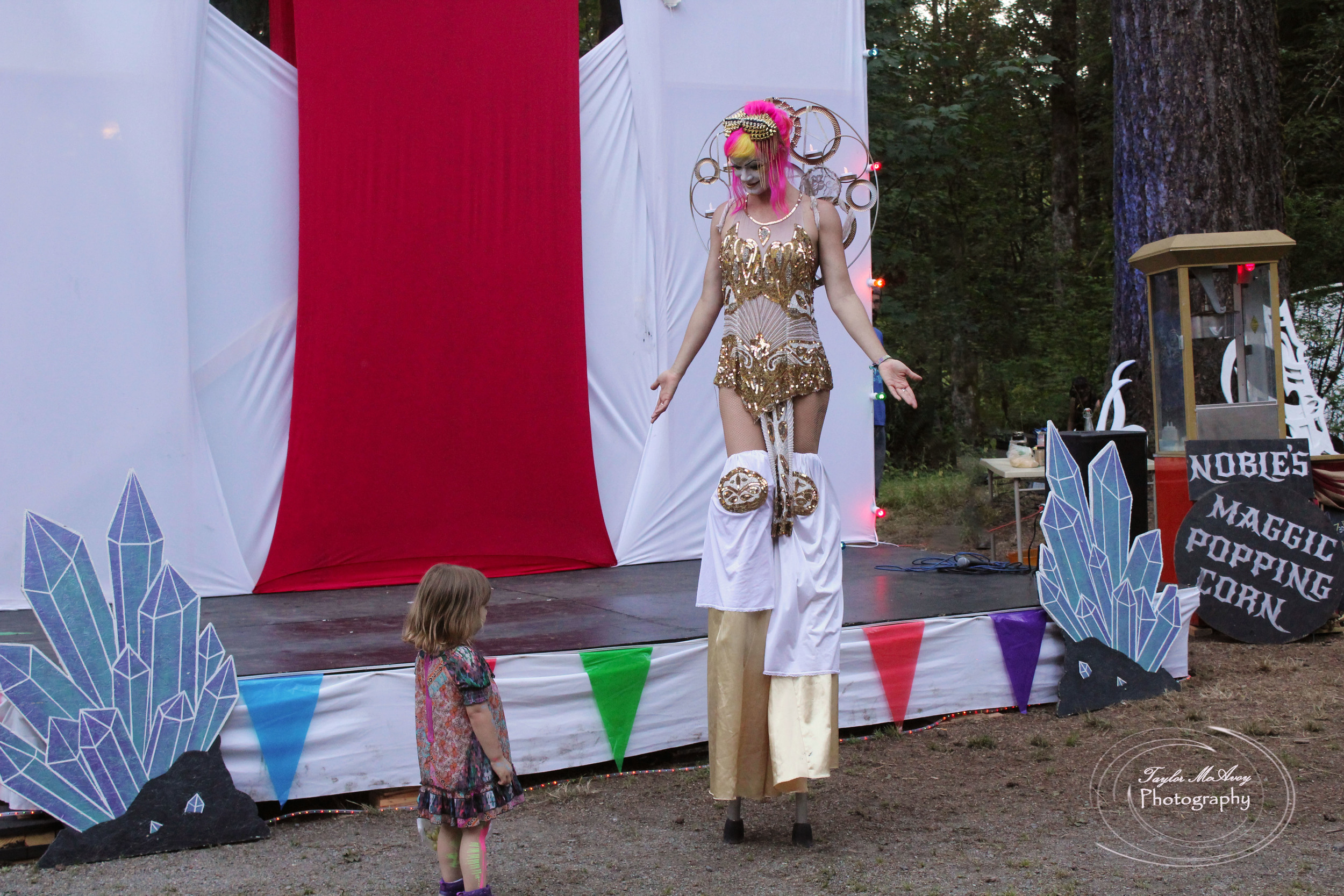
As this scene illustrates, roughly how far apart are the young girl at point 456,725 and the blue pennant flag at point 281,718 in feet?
2.90

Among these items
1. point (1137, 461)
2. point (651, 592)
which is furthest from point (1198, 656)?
point (651, 592)

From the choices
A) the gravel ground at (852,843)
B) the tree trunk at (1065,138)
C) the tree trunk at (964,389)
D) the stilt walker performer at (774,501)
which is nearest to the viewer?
the gravel ground at (852,843)

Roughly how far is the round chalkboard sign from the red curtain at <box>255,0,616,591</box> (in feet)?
9.03

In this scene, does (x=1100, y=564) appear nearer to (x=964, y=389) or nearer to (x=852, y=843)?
(x=852, y=843)

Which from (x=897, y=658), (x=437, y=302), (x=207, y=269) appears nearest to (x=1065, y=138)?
(x=437, y=302)

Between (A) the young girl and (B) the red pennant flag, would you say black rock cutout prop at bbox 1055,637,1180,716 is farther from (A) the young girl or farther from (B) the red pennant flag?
(A) the young girl

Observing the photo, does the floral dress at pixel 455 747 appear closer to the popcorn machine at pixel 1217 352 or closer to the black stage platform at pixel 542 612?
the black stage platform at pixel 542 612

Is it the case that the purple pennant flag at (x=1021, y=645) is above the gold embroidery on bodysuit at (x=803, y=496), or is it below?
below

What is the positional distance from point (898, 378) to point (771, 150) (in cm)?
67

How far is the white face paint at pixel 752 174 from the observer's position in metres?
2.99

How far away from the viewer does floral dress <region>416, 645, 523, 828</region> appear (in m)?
2.46

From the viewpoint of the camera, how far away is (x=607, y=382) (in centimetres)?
613

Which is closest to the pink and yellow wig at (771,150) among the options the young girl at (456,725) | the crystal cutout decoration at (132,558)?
the young girl at (456,725)

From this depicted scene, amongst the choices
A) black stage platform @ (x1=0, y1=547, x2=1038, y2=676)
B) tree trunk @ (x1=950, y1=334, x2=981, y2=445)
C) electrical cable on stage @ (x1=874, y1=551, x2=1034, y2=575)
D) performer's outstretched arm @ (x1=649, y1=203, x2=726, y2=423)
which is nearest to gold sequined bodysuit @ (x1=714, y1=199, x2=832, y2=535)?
performer's outstretched arm @ (x1=649, y1=203, x2=726, y2=423)
